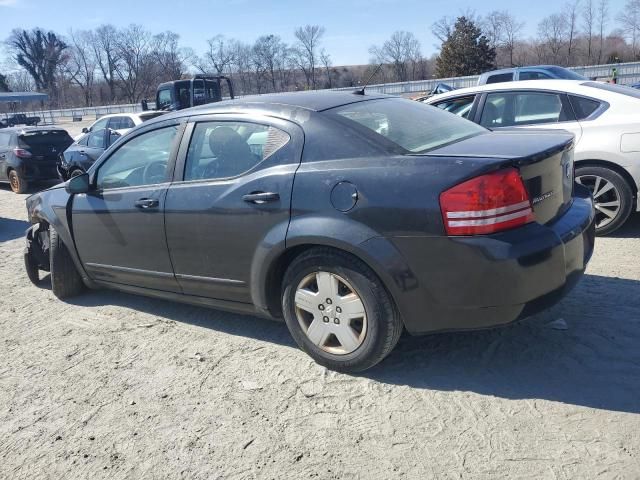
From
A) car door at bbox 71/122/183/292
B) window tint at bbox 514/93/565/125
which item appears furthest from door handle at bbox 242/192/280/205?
window tint at bbox 514/93/565/125

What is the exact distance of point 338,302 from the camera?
3.14 meters

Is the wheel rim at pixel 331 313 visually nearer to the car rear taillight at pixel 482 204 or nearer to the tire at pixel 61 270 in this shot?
the car rear taillight at pixel 482 204

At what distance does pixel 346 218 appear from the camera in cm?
296

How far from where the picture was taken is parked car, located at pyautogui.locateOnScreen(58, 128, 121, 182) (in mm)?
11211

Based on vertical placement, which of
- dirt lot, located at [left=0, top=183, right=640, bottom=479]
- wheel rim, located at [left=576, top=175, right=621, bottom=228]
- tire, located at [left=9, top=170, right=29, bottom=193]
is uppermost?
wheel rim, located at [left=576, top=175, right=621, bottom=228]

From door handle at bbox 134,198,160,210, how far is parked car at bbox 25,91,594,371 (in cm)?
1

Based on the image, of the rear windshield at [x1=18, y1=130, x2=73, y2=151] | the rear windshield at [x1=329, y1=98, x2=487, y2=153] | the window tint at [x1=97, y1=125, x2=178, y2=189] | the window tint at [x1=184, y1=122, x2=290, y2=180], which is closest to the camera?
the rear windshield at [x1=329, y1=98, x2=487, y2=153]

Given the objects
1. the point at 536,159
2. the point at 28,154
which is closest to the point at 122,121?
the point at 28,154

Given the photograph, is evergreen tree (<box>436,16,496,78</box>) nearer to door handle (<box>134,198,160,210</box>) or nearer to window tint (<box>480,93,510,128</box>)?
window tint (<box>480,93,510,128</box>)

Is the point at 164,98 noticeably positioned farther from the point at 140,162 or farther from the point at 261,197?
the point at 261,197

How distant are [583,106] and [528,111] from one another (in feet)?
1.88

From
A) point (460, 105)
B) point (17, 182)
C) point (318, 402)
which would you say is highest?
point (460, 105)

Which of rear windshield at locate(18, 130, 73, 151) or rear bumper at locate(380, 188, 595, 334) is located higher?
rear windshield at locate(18, 130, 73, 151)

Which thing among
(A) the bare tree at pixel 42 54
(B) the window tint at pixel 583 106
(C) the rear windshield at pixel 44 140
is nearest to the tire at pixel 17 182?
(C) the rear windshield at pixel 44 140
